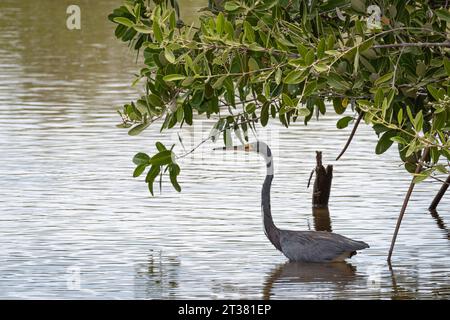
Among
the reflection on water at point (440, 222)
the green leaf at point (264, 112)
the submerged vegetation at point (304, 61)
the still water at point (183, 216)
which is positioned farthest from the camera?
the reflection on water at point (440, 222)

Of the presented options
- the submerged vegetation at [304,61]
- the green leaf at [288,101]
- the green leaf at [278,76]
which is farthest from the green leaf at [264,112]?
the green leaf at [288,101]

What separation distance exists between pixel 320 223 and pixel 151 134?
19.1ft

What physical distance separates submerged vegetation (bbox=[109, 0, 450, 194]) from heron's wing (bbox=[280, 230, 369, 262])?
1293mm

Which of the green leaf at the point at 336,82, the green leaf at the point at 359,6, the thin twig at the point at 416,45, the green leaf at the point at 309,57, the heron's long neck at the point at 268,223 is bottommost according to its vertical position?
the heron's long neck at the point at 268,223

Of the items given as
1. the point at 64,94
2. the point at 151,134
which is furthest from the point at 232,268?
the point at 64,94

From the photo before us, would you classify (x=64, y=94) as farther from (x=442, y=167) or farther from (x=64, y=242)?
(x=442, y=167)

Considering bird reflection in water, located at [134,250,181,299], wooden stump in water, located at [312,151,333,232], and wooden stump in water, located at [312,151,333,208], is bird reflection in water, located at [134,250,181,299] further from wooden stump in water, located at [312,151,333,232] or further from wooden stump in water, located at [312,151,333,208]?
wooden stump in water, located at [312,151,333,208]

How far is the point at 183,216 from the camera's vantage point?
15352 millimetres

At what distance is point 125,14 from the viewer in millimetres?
12305

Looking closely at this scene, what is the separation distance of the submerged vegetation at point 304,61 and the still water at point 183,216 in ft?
3.68

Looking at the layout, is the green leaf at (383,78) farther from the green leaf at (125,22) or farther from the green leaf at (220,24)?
the green leaf at (125,22)

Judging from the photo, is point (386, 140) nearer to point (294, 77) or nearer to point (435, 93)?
point (435, 93)

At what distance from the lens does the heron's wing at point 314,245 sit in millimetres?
13320

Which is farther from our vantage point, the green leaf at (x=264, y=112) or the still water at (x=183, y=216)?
the still water at (x=183, y=216)
